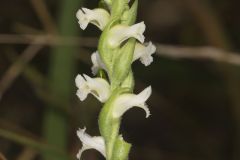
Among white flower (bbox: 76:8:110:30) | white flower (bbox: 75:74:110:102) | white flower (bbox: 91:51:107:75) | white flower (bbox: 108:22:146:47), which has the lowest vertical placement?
white flower (bbox: 75:74:110:102)

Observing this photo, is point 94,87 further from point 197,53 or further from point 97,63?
point 197,53

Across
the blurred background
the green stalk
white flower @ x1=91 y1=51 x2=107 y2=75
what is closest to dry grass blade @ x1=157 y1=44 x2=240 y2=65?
the blurred background

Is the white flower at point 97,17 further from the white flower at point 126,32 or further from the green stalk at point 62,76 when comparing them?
the green stalk at point 62,76

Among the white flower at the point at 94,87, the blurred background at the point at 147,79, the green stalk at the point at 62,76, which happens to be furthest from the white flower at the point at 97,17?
the green stalk at the point at 62,76

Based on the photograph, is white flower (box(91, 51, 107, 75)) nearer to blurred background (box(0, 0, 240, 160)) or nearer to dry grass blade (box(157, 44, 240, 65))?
blurred background (box(0, 0, 240, 160))

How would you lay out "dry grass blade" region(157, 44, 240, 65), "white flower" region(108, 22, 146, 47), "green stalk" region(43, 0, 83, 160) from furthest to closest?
"dry grass blade" region(157, 44, 240, 65)
"green stalk" region(43, 0, 83, 160)
"white flower" region(108, 22, 146, 47)

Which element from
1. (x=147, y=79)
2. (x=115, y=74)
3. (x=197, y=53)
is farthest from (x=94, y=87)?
(x=147, y=79)

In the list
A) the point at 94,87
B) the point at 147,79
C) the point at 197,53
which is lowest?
the point at 94,87

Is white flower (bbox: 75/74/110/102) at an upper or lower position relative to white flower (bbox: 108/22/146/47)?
lower
